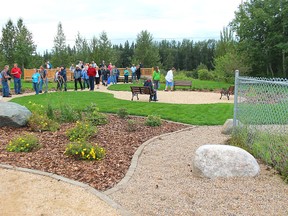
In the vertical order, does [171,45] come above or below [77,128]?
above

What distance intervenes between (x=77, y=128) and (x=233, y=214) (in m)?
4.52

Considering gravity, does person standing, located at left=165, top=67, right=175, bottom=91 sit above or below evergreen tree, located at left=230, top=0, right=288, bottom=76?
below

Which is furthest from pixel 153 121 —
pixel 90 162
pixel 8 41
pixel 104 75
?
pixel 8 41

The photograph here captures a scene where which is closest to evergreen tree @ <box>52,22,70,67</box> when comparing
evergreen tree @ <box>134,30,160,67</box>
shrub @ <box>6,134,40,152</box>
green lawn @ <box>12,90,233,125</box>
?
evergreen tree @ <box>134,30,160,67</box>

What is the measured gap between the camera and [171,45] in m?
81.3

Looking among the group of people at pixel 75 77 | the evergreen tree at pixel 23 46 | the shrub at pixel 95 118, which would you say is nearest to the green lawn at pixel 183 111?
the shrub at pixel 95 118

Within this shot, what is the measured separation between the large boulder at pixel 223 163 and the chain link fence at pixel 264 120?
0.63m

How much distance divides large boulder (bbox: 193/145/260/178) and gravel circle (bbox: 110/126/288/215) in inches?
4.2

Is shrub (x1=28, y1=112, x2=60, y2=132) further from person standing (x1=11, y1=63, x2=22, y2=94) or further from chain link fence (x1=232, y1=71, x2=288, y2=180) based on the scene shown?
person standing (x1=11, y1=63, x2=22, y2=94)

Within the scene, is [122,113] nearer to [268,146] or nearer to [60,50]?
[268,146]

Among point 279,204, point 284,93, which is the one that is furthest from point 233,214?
point 284,93

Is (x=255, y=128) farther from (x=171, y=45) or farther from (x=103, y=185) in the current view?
(x=171, y=45)

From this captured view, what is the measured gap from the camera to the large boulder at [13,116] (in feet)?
27.9

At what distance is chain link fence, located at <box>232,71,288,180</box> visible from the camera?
573 cm
